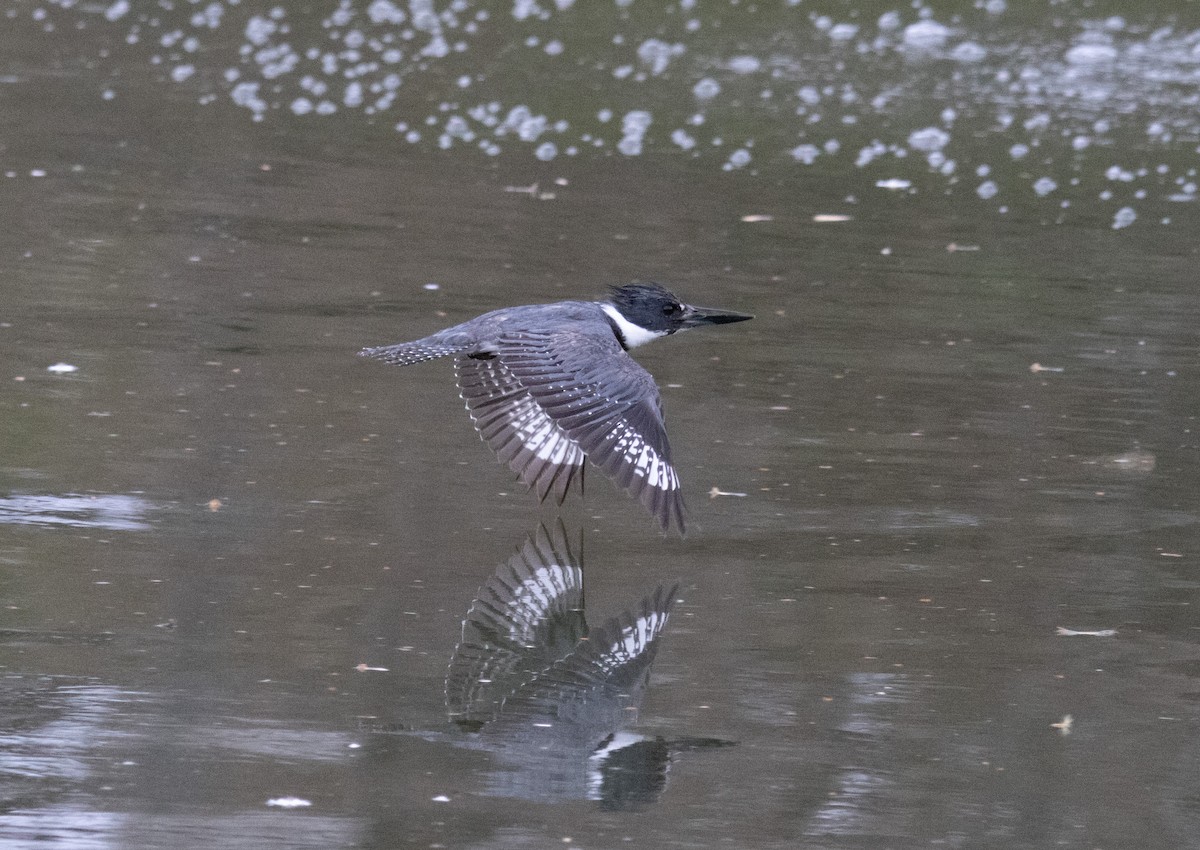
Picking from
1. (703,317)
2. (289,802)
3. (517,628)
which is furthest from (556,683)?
(703,317)

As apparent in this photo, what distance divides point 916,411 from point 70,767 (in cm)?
435

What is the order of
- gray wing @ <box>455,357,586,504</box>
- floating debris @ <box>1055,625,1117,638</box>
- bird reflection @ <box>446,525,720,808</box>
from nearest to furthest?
bird reflection @ <box>446,525,720,808</box>
floating debris @ <box>1055,625,1117,638</box>
gray wing @ <box>455,357,586,504</box>

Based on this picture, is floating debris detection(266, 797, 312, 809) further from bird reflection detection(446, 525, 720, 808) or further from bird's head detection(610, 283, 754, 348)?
bird's head detection(610, 283, 754, 348)

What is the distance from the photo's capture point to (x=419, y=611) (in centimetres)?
585

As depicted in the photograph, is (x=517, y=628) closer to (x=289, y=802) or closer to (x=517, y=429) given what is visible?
(x=517, y=429)

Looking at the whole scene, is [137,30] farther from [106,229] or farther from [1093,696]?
[1093,696]

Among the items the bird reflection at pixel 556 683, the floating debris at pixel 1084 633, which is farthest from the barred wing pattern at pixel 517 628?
the floating debris at pixel 1084 633

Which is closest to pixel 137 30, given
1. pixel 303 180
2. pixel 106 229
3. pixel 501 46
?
pixel 501 46

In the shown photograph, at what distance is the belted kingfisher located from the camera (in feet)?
19.7

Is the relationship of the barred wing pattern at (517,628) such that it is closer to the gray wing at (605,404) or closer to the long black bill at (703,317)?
the gray wing at (605,404)

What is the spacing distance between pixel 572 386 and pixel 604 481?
106cm

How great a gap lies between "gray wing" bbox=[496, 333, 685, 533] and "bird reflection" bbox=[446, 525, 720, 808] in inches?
14.6

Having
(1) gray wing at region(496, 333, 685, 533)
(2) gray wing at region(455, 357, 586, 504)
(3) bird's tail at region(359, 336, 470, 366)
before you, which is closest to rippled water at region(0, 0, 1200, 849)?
(2) gray wing at region(455, 357, 586, 504)

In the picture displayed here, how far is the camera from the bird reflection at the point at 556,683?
4789 mm
